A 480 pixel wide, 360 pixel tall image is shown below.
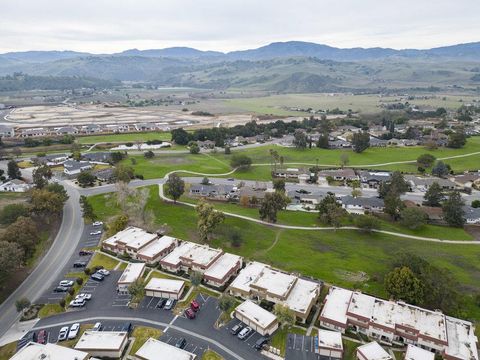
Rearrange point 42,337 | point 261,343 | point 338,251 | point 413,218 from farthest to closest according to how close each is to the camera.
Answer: point 413,218
point 338,251
point 42,337
point 261,343

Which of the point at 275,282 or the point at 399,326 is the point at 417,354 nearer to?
the point at 399,326

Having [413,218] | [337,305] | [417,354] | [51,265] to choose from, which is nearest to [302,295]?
[337,305]

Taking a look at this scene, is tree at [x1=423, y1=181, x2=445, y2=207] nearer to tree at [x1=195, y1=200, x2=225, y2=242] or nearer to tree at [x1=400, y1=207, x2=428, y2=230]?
tree at [x1=400, y1=207, x2=428, y2=230]

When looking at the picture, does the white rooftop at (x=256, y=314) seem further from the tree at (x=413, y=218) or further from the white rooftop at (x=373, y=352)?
the tree at (x=413, y=218)

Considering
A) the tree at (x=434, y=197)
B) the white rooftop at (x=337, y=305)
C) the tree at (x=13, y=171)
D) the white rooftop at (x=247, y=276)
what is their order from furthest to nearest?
the tree at (x=13, y=171) < the tree at (x=434, y=197) < the white rooftop at (x=247, y=276) < the white rooftop at (x=337, y=305)

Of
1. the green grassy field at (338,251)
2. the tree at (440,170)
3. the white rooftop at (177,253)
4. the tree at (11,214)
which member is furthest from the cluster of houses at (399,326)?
the tree at (440,170)

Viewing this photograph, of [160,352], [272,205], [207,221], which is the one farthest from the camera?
[272,205]
